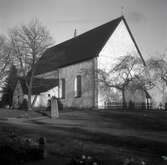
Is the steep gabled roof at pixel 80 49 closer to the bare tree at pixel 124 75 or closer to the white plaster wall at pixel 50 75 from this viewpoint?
the white plaster wall at pixel 50 75

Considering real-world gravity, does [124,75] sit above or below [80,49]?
below

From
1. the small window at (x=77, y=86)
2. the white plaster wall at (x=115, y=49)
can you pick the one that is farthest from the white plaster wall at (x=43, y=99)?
the white plaster wall at (x=115, y=49)

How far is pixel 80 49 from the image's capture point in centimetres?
4119

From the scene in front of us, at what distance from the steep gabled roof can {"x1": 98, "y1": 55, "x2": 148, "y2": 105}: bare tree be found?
3287 mm

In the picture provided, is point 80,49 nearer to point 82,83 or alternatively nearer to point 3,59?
point 82,83

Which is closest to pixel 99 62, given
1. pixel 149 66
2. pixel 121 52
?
pixel 121 52

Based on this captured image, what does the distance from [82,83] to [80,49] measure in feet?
20.8

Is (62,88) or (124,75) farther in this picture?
(62,88)

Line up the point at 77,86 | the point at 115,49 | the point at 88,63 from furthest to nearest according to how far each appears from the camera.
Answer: the point at 77,86, the point at 115,49, the point at 88,63

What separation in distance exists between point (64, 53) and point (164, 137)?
33775 millimetres

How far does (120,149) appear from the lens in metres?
10.7

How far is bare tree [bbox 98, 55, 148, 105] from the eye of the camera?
112 ft

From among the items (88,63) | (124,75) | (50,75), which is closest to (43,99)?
(50,75)

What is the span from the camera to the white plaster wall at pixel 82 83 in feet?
117
